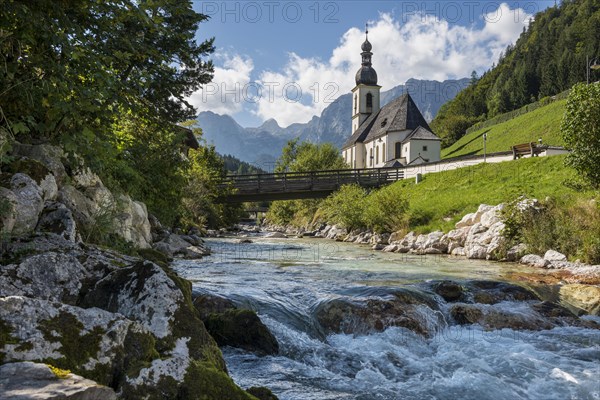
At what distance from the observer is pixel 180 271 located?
1226cm

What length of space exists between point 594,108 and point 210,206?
89.7ft

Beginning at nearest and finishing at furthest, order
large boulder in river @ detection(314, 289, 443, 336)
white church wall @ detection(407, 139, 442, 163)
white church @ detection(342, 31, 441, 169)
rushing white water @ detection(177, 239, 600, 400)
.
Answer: rushing white water @ detection(177, 239, 600, 400) < large boulder in river @ detection(314, 289, 443, 336) < white church wall @ detection(407, 139, 442, 163) < white church @ detection(342, 31, 441, 169)

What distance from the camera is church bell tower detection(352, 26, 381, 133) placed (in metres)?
84.1

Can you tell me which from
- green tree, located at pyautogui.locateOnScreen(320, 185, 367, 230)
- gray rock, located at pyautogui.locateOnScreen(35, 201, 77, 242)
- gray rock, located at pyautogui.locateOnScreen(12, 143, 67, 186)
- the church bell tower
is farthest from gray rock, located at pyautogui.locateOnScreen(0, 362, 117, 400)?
the church bell tower

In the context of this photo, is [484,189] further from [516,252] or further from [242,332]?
[242,332]

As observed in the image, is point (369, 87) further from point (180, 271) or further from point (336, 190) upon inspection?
point (180, 271)

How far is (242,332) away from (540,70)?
403 feet

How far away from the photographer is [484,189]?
27.0 meters

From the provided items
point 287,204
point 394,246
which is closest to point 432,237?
point 394,246

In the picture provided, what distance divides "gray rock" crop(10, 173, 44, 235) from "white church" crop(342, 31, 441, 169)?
52.7 metres

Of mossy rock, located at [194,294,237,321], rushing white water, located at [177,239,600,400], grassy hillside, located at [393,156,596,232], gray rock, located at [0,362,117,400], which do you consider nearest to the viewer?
gray rock, located at [0,362,117,400]

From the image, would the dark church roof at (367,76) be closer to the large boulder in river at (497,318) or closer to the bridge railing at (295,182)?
the bridge railing at (295,182)

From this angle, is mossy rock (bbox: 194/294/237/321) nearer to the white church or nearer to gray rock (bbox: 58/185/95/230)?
gray rock (bbox: 58/185/95/230)

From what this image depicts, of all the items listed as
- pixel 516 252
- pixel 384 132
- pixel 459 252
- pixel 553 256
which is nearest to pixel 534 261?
pixel 553 256
